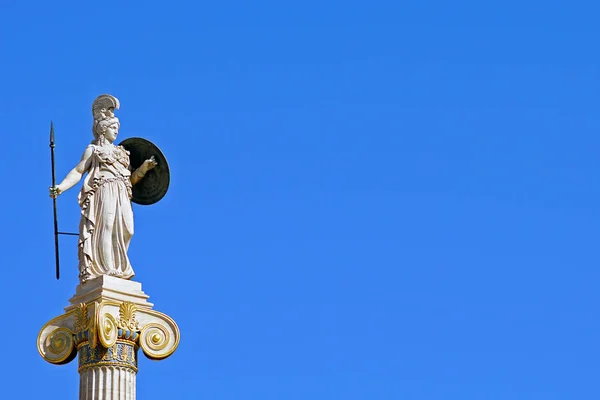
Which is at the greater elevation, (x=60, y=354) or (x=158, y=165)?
(x=158, y=165)

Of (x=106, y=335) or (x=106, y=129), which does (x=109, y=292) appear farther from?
(x=106, y=129)

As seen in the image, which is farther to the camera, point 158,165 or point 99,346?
point 158,165

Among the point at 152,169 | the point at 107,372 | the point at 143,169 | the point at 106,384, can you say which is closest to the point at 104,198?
the point at 143,169

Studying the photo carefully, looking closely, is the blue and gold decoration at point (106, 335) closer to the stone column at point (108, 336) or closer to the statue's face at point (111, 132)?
the stone column at point (108, 336)

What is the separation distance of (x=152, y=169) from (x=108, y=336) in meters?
4.33

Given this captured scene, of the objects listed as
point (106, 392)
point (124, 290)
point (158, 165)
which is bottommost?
point (106, 392)

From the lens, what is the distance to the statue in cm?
3562

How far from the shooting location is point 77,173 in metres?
36.3

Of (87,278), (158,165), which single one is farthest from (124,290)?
(158,165)

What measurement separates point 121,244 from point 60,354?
2499 mm

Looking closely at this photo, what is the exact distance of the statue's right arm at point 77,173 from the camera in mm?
35969

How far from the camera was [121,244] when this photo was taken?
35.9 metres

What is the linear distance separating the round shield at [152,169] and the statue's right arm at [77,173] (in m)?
1.02

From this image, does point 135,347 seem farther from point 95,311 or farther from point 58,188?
point 58,188
